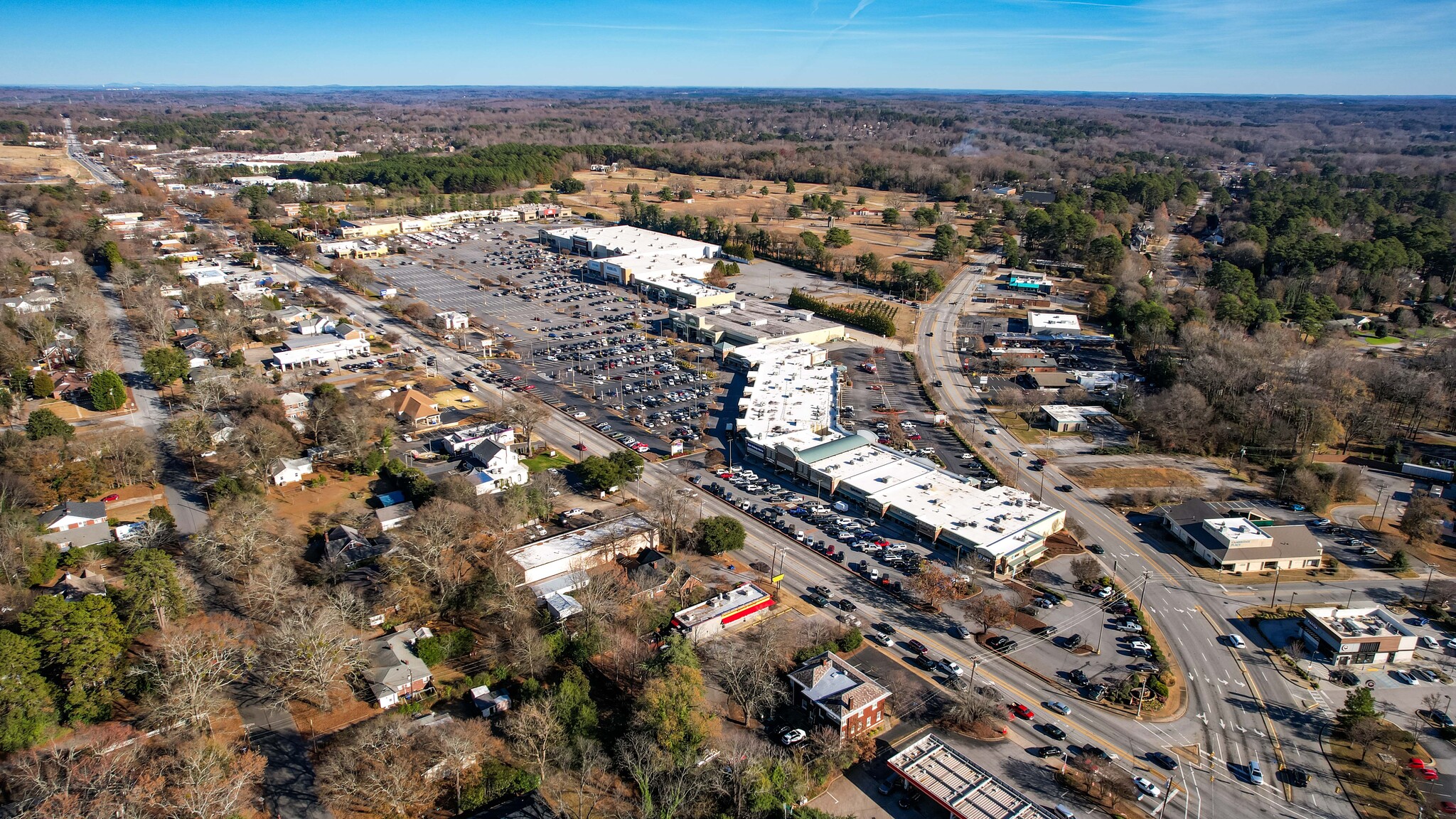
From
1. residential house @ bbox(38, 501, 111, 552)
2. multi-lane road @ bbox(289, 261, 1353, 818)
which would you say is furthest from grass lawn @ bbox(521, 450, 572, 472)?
residential house @ bbox(38, 501, 111, 552)

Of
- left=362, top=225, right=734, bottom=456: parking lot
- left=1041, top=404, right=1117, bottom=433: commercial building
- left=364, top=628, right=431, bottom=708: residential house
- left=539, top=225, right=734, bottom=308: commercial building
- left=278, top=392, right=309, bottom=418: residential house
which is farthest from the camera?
left=539, top=225, right=734, bottom=308: commercial building

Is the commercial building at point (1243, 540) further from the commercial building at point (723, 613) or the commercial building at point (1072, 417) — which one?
the commercial building at point (723, 613)

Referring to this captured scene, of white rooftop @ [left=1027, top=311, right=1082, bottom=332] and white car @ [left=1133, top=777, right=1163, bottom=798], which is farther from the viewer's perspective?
white rooftop @ [left=1027, top=311, right=1082, bottom=332]

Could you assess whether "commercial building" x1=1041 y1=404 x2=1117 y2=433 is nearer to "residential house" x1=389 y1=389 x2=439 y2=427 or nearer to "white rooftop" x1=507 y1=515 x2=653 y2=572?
"white rooftop" x1=507 y1=515 x2=653 y2=572

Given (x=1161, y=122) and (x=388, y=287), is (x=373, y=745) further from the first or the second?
(x=1161, y=122)

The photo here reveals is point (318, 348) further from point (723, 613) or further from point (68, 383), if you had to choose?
point (723, 613)

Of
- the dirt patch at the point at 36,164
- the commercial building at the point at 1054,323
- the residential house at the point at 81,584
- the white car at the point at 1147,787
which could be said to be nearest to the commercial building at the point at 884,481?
the white car at the point at 1147,787

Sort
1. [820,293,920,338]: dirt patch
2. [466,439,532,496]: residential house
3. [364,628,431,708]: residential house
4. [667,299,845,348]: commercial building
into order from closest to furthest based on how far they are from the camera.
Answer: [364,628,431,708]: residential house < [466,439,532,496]: residential house < [667,299,845,348]: commercial building < [820,293,920,338]: dirt patch

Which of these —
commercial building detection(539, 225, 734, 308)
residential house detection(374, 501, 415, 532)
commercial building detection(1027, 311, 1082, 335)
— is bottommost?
residential house detection(374, 501, 415, 532)
